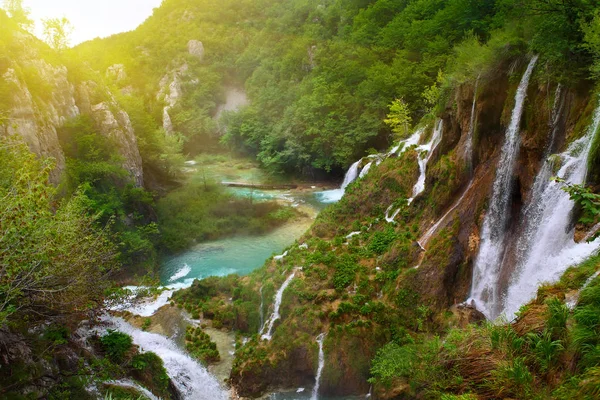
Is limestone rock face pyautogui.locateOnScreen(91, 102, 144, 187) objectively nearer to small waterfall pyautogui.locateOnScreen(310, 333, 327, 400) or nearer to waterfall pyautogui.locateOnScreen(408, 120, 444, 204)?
waterfall pyautogui.locateOnScreen(408, 120, 444, 204)

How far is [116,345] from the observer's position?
10438 mm

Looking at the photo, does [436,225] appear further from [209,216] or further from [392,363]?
[209,216]

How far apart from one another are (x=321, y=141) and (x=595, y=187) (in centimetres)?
2597

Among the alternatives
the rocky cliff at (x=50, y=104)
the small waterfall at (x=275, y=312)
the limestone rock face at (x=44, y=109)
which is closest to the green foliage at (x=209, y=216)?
the rocky cliff at (x=50, y=104)

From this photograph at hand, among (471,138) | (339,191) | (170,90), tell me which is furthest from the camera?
(170,90)

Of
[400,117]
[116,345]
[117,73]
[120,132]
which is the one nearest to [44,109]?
[120,132]

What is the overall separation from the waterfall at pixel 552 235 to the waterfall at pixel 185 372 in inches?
405

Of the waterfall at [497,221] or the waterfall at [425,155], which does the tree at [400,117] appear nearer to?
the waterfall at [425,155]

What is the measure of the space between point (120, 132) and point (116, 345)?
21.4 meters

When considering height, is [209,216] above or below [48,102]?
below

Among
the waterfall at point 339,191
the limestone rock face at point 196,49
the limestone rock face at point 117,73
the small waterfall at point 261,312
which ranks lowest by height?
the small waterfall at point 261,312

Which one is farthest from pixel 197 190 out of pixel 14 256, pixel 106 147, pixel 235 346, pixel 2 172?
pixel 14 256

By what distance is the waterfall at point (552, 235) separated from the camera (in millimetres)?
8789

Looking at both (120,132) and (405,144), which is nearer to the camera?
(405,144)
